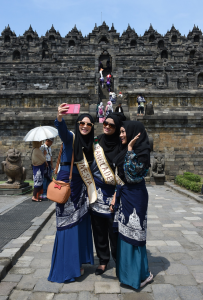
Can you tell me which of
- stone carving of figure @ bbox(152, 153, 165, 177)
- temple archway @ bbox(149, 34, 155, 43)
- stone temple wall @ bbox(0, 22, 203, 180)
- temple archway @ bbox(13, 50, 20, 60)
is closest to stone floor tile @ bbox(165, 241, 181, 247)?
stone carving of figure @ bbox(152, 153, 165, 177)

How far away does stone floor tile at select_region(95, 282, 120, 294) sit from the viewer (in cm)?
256

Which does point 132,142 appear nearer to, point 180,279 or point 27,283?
point 180,279

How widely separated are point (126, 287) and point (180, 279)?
690 millimetres

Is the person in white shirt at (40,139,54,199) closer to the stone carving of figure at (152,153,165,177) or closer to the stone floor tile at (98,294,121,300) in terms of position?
the stone floor tile at (98,294,121,300)

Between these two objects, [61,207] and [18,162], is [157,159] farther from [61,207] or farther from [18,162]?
[61,207]

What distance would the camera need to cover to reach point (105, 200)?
2883 millimetres

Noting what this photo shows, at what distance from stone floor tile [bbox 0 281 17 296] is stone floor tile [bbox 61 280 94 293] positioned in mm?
579

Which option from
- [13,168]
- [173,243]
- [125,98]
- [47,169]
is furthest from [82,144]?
[125,98]

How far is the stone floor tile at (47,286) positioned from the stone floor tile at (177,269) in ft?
4.49

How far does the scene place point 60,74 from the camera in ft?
69.8

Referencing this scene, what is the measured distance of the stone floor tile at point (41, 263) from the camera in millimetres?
3174

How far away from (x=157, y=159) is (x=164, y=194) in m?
2.75

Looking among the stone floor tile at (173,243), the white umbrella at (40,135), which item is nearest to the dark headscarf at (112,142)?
the stone floor tile at (173,243)

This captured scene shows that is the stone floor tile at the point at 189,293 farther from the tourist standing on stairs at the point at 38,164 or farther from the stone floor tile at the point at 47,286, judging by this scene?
the tourist standing on stairs at the point at 38,164
